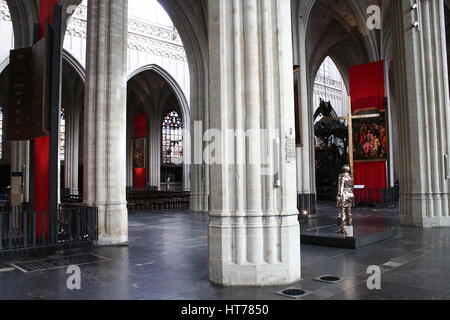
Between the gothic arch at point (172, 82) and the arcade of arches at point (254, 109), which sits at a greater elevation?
the gothic arch at point (172, 82)

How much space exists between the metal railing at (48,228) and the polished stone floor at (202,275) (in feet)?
1.78

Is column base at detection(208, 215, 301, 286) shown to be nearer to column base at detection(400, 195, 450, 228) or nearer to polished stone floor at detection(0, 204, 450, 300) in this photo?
polished stone floor at detection(0, 204, 450, 300)

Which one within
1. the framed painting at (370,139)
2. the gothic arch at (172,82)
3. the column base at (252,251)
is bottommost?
the column base at (252,251)

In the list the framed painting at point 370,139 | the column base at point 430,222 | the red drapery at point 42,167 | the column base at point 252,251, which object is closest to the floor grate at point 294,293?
the column base at point 252,251

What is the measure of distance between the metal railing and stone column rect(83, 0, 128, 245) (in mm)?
374

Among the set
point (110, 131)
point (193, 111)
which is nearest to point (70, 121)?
point (193, 111)

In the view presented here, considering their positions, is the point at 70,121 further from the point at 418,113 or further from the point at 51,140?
the point at 418,113

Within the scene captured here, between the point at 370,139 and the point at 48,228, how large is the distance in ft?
56.6

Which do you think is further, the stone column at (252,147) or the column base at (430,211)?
the column base at (430,211)

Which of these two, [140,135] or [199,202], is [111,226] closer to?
[199,202]

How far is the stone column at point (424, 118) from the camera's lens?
40.6 feet

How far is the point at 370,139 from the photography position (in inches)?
814

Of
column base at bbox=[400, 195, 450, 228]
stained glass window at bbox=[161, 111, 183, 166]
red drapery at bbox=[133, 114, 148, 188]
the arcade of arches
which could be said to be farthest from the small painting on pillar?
column base at bbox=[400, 195, 450, 228]

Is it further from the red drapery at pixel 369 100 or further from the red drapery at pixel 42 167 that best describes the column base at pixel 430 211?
the red drapery at pixel 42 167
